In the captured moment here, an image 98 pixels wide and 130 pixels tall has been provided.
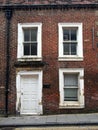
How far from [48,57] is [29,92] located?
90.7 inches

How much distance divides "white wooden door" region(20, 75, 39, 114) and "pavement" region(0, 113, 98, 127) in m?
0.90

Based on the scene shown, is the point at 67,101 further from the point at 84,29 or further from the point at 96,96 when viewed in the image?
the point at 84,29

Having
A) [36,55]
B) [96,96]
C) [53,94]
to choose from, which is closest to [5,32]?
[36,55]

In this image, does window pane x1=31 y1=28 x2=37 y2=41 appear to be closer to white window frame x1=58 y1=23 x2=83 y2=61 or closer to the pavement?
white window frame x1=58 y1=23 x2=83 y2=61

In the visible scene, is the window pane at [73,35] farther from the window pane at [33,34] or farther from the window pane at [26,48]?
the window pane at [26,48]

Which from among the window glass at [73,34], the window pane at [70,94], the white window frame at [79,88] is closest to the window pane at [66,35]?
the window glass at [73,34]

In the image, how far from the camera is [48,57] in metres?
15.2

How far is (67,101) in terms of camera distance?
600 inches

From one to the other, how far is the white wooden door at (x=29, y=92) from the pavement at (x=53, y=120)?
90 centimetres

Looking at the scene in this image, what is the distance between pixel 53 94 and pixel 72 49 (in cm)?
284

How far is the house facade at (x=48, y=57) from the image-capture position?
49.4 feet

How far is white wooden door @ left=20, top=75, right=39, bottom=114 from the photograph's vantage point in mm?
15258

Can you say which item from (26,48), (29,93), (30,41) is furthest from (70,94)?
(30,41)

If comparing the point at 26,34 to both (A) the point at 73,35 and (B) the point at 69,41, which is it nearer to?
(B) the point at 69,41
